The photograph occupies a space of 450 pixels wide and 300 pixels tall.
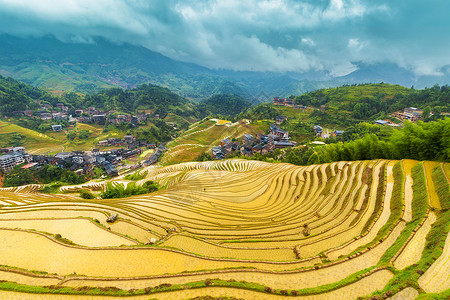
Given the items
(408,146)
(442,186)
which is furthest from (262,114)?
(442,186)

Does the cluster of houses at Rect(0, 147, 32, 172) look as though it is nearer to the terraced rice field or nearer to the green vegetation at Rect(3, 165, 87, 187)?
the green vegetation at Rect(3, 165, 87, 187)

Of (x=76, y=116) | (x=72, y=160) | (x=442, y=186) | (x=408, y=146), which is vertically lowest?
(x=72, y=160)

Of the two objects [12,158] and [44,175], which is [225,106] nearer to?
[44,175]

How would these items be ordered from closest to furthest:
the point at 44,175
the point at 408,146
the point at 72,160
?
1. the point at 408,146
2. the point at 44,175
3. the point at 72,160

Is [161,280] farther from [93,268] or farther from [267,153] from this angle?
[267,153]

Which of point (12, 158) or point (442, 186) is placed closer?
point (442, 186)

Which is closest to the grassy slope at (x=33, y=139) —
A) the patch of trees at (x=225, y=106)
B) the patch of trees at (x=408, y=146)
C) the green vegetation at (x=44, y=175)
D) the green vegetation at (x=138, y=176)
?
the green vegetation at (x=44, y=175)
